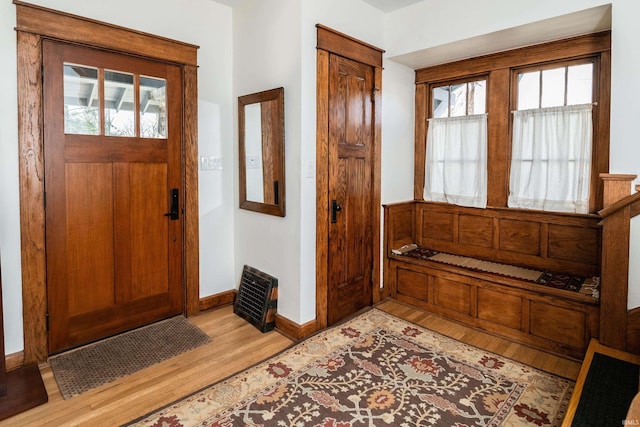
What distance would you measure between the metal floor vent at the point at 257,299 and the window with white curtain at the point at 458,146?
207cm

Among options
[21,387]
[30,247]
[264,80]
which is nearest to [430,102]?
[264,80]

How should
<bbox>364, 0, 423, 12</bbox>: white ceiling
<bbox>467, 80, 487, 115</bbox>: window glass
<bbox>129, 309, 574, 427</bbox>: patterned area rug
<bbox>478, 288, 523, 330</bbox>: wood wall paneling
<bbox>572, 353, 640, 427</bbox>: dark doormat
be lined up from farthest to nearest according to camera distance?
1. <bbox>467, 80, 487, 115</bbox>: window glass
2. <bbox>364, 0, 423, 12</bbox>: white ceiling
3. <bbox>478, 288, 523, 330</bbox>: wood wall paneling
4. <bbox>129, 309, 574, 427</bbox>: patterned area rug
5. <bbox>572, 353, 640, 427</bbox>: dark doormat

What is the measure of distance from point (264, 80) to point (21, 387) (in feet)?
9.27

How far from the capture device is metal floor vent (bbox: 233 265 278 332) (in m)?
3.23

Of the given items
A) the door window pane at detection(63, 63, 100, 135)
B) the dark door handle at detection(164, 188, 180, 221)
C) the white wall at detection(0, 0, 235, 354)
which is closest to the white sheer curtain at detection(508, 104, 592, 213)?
the white wall at detection(0, 0, 235, 354)

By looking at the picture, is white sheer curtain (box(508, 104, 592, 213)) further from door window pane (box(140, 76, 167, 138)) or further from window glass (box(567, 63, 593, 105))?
door window pane (box(140, 76, 167, 138))

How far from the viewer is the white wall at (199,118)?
8.17 feet

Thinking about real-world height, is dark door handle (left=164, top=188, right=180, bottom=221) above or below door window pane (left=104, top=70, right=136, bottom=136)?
below

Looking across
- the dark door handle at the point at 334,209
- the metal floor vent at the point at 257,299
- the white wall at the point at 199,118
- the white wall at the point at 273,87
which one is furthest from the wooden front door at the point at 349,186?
the white wall at the point at 199,118

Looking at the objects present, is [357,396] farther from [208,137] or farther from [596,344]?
[208,137]

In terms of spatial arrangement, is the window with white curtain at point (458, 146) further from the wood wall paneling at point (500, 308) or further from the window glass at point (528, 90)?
the wood wall paneling at point (500, 308)

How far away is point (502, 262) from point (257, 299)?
2.40m

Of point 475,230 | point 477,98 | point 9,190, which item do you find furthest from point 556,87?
point 9,190

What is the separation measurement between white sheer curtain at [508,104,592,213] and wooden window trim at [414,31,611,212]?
2.8 inches
